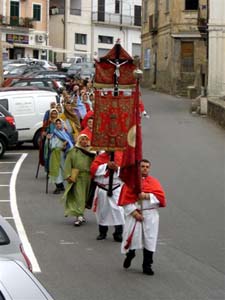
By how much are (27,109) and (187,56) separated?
1045 inches

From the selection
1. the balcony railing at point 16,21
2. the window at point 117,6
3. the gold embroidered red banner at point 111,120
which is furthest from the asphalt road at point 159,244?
the window at point 117,6

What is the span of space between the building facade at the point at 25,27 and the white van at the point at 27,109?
4701cm

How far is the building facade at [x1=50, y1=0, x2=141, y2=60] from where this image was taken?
79.2m

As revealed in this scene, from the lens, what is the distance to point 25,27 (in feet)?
244

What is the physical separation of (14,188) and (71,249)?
251 inches

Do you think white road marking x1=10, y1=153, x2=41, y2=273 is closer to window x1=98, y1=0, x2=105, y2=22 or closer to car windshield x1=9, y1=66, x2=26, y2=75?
car windshield x1=9, y1=66, x2=26, y2=75

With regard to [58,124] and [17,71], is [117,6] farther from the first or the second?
[58,124]

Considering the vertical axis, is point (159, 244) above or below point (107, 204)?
below

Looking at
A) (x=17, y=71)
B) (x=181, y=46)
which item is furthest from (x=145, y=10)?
(x=17, y=71)

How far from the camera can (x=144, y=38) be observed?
60.9m

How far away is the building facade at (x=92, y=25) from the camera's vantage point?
260 ft

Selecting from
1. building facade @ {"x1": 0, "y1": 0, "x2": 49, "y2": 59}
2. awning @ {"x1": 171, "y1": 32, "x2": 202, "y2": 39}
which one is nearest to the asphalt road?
awning @ {"x1": 171, "y1": 32, "x2": 202, "y2": 39}

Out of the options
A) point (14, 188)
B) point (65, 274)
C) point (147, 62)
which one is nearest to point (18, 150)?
point (14, 188)

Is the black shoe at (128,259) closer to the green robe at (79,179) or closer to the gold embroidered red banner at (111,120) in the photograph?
the gold embroidered red banner at (111,120)
